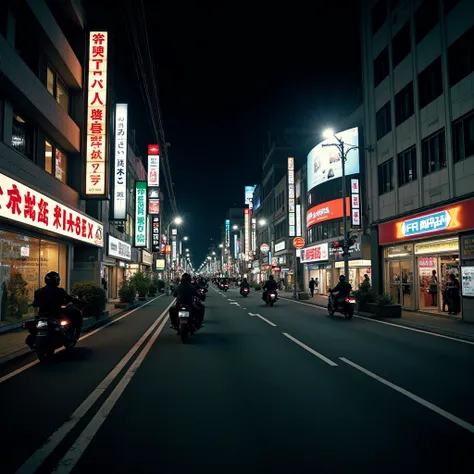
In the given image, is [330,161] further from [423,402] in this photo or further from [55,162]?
[423,402]

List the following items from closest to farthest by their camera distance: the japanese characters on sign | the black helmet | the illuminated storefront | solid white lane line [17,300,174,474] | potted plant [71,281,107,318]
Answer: solid white lane line [17,300,174,474], the black helmet, the japanese characters on sign, potted plant [71,281,107,318], the illuminated storefront

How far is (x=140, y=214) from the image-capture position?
46219 mm

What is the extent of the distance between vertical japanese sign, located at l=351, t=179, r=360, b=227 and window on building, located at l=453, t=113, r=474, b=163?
14029 millimetres

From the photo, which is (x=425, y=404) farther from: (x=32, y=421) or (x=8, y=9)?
(x=8, y=9)

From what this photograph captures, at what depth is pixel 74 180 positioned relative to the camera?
25.6 m

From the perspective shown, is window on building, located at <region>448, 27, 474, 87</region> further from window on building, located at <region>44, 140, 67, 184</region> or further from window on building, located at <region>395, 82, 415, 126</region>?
window on building, located at <region>44, 140, 67, 184</region>

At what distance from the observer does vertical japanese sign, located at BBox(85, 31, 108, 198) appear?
23.5 meters

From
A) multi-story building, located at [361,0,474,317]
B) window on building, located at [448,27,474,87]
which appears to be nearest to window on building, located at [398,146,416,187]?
multi-story building, located at [361,0,474,317]

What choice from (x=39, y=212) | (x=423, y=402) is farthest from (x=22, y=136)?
(x=423, y=402)

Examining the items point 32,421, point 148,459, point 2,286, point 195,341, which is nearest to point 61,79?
point 2,286

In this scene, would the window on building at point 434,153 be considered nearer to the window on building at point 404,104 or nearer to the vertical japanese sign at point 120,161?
the window on building at point 404,104

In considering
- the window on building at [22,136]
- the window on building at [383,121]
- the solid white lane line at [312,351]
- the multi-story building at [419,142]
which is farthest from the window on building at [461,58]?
the window on building at [22,136]

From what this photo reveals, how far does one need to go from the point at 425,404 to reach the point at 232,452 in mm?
3131

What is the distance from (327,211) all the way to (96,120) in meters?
23.7
